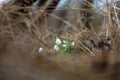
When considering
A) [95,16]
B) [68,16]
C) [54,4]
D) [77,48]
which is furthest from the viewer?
[54,4]

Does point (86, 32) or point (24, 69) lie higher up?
point (24, 69)

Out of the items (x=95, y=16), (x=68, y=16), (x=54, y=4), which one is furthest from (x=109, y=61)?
(x=54, y=4)

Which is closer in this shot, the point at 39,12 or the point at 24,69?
the point at 24,69

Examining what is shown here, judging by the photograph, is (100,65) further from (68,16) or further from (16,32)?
(68,16)

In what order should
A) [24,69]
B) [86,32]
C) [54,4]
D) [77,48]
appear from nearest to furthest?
[24,69] → [77,48] → [86,32] → [54,4]

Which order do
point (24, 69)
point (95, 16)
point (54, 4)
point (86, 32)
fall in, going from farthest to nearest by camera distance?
point (54, 4) → point (95, 16) → point (86, 32) → point (24, 69)

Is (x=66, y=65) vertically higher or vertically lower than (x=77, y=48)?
higher

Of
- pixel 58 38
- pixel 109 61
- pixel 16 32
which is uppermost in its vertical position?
pixel 109 61

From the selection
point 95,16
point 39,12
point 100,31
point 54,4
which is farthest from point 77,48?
point 54,4

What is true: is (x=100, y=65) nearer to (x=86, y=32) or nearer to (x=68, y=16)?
(x=86, y=32)
